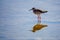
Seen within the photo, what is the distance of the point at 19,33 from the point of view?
1.52 metres

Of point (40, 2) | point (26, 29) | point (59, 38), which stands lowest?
point (59, 38)

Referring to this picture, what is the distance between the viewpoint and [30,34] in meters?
1.51

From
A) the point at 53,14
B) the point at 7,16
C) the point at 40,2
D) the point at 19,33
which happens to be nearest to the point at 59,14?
the point at 53,14

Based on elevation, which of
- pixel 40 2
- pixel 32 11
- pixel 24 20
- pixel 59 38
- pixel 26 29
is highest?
pixel 40 2

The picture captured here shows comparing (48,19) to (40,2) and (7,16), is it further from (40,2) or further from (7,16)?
(7,16)

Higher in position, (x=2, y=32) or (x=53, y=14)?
(x=53, y=14)

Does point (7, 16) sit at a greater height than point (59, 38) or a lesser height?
greater

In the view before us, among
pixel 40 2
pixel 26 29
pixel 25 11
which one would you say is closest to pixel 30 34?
pixel 26 29

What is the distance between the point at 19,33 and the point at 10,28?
13 cm

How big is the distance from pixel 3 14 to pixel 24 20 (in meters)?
0.27

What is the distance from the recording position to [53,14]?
1538 millimetres

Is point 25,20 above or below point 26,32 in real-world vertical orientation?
above

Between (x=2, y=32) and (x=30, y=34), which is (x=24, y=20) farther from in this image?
(x=2, y=32)

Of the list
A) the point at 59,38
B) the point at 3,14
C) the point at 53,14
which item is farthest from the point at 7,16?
the point at 59,38
